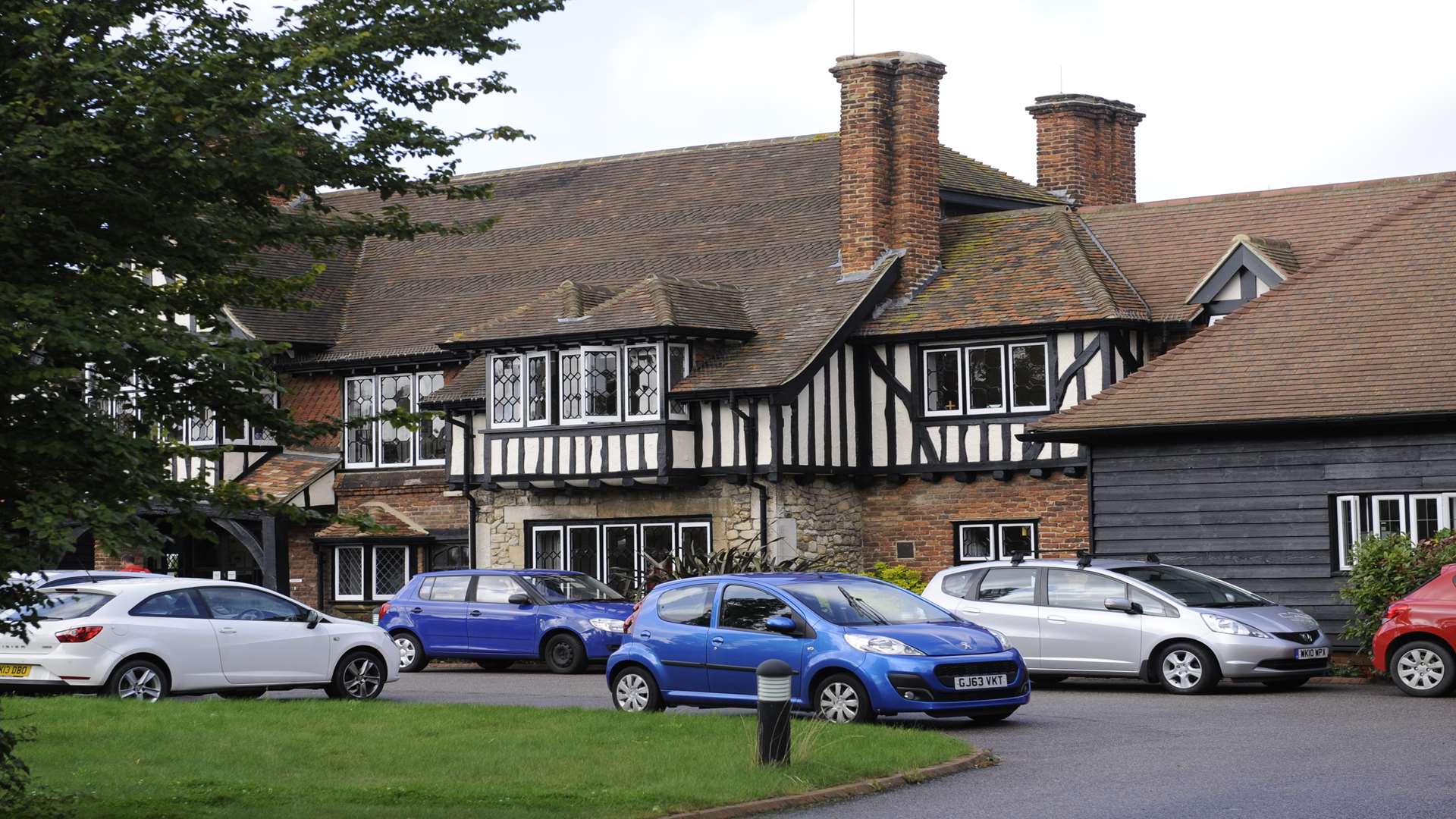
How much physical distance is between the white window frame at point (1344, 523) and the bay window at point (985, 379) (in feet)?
21.3

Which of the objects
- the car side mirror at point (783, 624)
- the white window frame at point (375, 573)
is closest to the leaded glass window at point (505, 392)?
the white window frame at point (375, 573)

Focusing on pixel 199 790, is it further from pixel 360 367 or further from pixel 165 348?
pixel 360 367

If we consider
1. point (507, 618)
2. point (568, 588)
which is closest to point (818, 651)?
point (507, 618)

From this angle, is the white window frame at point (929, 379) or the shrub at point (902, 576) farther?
the white window frame at point (929, 379)

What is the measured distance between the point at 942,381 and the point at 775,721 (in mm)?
17939

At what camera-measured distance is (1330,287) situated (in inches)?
960

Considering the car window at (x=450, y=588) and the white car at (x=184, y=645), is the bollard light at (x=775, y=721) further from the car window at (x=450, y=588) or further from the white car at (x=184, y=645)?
the car window at (x=450, y=588)

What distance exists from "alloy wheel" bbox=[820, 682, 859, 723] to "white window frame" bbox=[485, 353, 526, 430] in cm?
1564

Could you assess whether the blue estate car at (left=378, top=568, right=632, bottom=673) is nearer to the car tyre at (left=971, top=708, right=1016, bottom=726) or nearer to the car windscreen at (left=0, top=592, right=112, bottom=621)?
the car windscreen at (left=0, top=592, right=112, bottom=621)

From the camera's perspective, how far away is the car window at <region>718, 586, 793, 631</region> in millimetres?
16500

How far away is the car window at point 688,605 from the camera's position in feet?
55.7

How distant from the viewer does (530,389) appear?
101 feet

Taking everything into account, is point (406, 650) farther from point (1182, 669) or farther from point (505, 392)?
point (1182, 669)

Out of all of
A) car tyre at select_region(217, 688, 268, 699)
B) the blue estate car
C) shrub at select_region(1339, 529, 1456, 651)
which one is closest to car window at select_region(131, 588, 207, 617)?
car tyre at select_region(217, 688, 268, 699)
